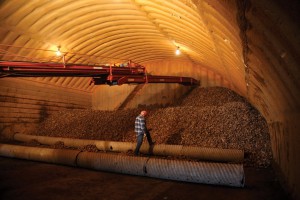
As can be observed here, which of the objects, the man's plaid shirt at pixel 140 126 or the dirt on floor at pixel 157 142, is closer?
the dirt on floor at pixel 157 142

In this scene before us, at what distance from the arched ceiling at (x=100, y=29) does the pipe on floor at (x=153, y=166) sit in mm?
3109

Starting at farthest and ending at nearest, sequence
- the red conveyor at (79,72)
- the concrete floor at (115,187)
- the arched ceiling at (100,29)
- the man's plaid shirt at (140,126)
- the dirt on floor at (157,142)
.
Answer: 1. the arched ceiling at (100,29)
2. the man's plaid shirt at (140,126)
3. the red conveyor at (79,72)
4. the dirt on floor at (157,142)
5. the concrete floor at (115,187)

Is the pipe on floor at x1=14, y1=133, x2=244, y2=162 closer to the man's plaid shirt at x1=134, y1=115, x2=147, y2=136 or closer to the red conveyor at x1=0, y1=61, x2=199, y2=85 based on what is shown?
the man's plaid shirt at x1=134, y1=115, x2=147, y2=136

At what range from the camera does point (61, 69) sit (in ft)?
29.0

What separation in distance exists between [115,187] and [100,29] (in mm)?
9394

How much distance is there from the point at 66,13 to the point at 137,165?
25.5 feet

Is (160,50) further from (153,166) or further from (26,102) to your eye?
(153,166)

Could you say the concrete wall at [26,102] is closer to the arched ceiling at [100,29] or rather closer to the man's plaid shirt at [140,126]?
the arched ceiling at [100,29]

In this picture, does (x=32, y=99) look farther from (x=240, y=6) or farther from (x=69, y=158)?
(x=240, y=6)

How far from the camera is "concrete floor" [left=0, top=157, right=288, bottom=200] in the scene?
16.3 feet

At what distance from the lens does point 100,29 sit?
1271 centimetres

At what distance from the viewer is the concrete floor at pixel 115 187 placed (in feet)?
16.3

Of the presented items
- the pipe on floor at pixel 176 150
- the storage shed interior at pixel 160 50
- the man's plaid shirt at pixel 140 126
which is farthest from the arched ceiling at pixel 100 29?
the man's plaid shirt at pixel 140 126

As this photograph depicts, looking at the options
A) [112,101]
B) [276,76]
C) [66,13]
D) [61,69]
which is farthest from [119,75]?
[112,101]
